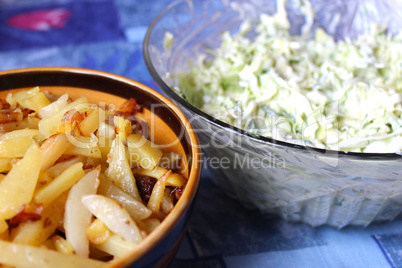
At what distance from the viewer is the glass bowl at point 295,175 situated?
0.84m

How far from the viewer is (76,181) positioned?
0.70 meters

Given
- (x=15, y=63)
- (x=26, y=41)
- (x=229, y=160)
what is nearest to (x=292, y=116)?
(x=229, y=160)

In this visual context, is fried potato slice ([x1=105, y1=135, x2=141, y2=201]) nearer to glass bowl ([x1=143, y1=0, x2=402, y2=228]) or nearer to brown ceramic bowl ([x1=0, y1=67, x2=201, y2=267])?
brown ceramic bowl ([x1=0, y1=67, x2=201, y2=267])

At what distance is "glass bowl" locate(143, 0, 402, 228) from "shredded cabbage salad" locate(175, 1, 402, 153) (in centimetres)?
12

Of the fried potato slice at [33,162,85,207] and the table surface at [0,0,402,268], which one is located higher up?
the fried potato slice at [33,162,85,207]

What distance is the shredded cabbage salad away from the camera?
1092 millimetres

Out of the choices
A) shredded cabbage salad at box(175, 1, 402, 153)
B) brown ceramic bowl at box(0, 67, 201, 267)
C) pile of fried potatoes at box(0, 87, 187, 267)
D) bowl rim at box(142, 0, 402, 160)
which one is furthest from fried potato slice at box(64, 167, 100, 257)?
shredded cabbage salad at box(175, 1, 402, 153)

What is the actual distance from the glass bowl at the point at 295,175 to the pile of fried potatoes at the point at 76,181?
0.16 metres

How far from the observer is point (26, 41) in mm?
1926

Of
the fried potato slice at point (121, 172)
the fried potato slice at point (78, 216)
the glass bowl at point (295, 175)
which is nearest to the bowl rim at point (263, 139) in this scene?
Answer: the glass bowl at point (295, 175)

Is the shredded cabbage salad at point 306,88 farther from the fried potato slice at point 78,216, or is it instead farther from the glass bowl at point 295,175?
the fried potato slice at point 78,216

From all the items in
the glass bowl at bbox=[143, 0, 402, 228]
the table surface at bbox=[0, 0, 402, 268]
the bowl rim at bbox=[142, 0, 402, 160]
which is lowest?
the table surface at bbox=[0, 0, 402, 268]

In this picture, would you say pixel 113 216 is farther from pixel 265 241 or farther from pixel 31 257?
pixel 265 241

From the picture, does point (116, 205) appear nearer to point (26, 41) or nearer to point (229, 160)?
point (229, 160)
